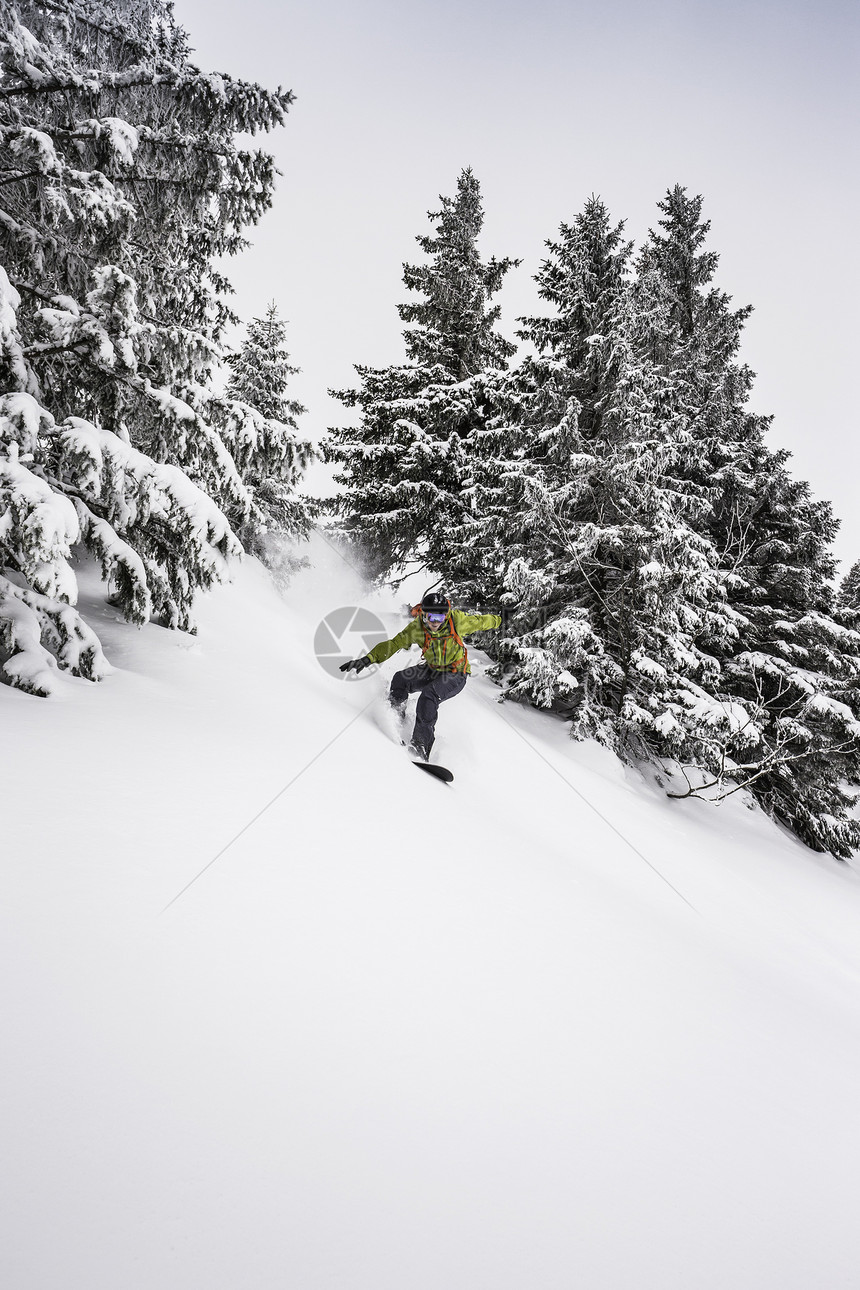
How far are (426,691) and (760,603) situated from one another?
11751 millimetres

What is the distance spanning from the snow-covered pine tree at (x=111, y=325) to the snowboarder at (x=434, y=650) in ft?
7.56

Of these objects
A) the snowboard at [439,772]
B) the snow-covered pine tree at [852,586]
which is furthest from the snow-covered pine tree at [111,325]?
the snow-covered pine tree at [852,586]

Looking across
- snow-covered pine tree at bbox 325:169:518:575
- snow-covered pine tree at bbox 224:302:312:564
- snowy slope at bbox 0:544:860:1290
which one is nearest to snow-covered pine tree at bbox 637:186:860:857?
snow-covered pine tree at bbox 325:169:518:575

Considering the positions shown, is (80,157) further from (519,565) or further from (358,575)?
(358,575)

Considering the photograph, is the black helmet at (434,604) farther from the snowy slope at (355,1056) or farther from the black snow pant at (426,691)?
the snowy slope at (355,1056)

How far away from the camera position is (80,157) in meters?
5.50

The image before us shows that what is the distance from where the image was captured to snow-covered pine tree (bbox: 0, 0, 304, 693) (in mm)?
4523

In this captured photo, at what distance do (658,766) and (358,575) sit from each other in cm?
972

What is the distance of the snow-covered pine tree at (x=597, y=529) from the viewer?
33.4 ft

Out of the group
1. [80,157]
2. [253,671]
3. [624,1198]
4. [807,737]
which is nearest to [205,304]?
[80,157]

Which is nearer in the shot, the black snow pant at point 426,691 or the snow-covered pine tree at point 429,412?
the black snow pant at point 426,691

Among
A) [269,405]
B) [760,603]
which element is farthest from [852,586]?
[269,405]

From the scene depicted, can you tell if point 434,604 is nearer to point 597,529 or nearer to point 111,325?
point 111,325

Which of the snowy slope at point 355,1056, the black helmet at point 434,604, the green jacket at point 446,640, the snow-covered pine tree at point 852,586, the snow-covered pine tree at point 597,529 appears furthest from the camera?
the snow-covered pine tree at point 852,586
